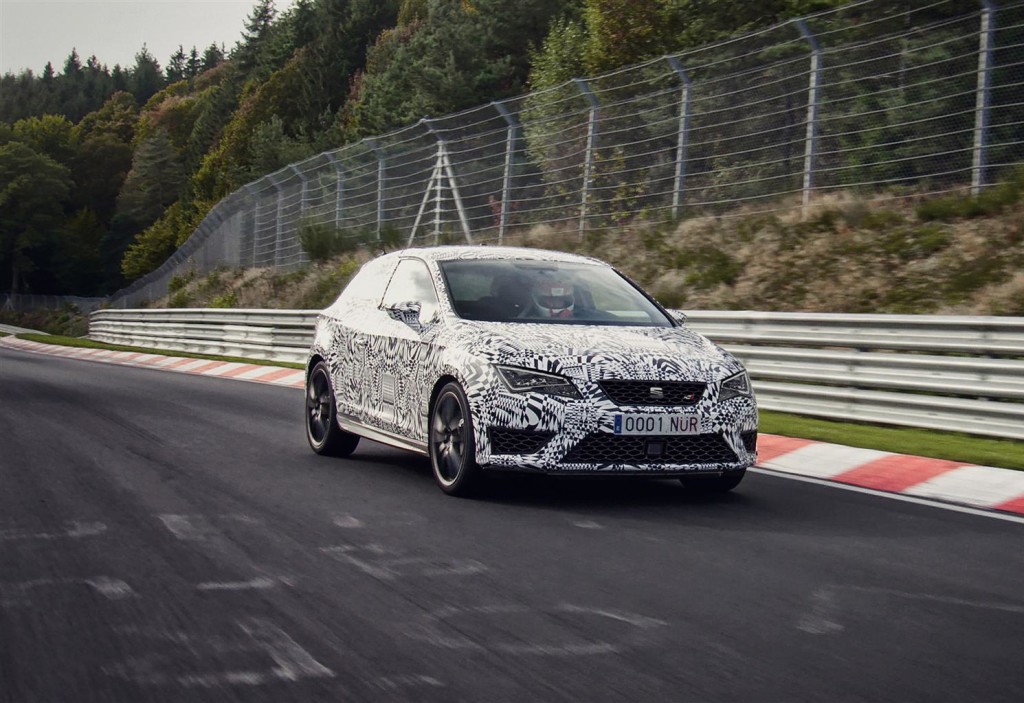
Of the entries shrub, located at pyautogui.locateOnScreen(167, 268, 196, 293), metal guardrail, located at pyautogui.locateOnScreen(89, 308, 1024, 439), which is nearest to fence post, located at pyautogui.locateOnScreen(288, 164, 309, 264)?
shrub, located at pyautogui.locateOnScreen(167, 268, 196, 293)

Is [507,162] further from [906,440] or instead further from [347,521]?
[347,521]

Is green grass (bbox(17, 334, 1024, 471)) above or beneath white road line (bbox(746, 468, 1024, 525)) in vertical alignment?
above

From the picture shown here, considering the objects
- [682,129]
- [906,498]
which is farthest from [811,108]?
[906,498]

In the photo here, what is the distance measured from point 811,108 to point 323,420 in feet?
28.6

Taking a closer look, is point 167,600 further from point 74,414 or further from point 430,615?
point 74,414

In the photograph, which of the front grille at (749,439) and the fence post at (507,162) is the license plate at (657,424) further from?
the fence post at (507,162)

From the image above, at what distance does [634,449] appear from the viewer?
769 cm

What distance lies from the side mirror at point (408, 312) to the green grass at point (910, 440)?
364 cm

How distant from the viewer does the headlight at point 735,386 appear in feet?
26.2

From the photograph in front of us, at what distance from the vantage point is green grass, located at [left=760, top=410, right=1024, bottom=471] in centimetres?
975

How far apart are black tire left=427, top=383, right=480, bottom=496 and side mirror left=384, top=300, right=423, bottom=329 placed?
0.68 metres

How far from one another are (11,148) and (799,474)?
11808 cm

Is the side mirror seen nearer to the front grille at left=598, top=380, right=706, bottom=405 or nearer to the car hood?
the car hood

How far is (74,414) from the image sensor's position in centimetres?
1323
